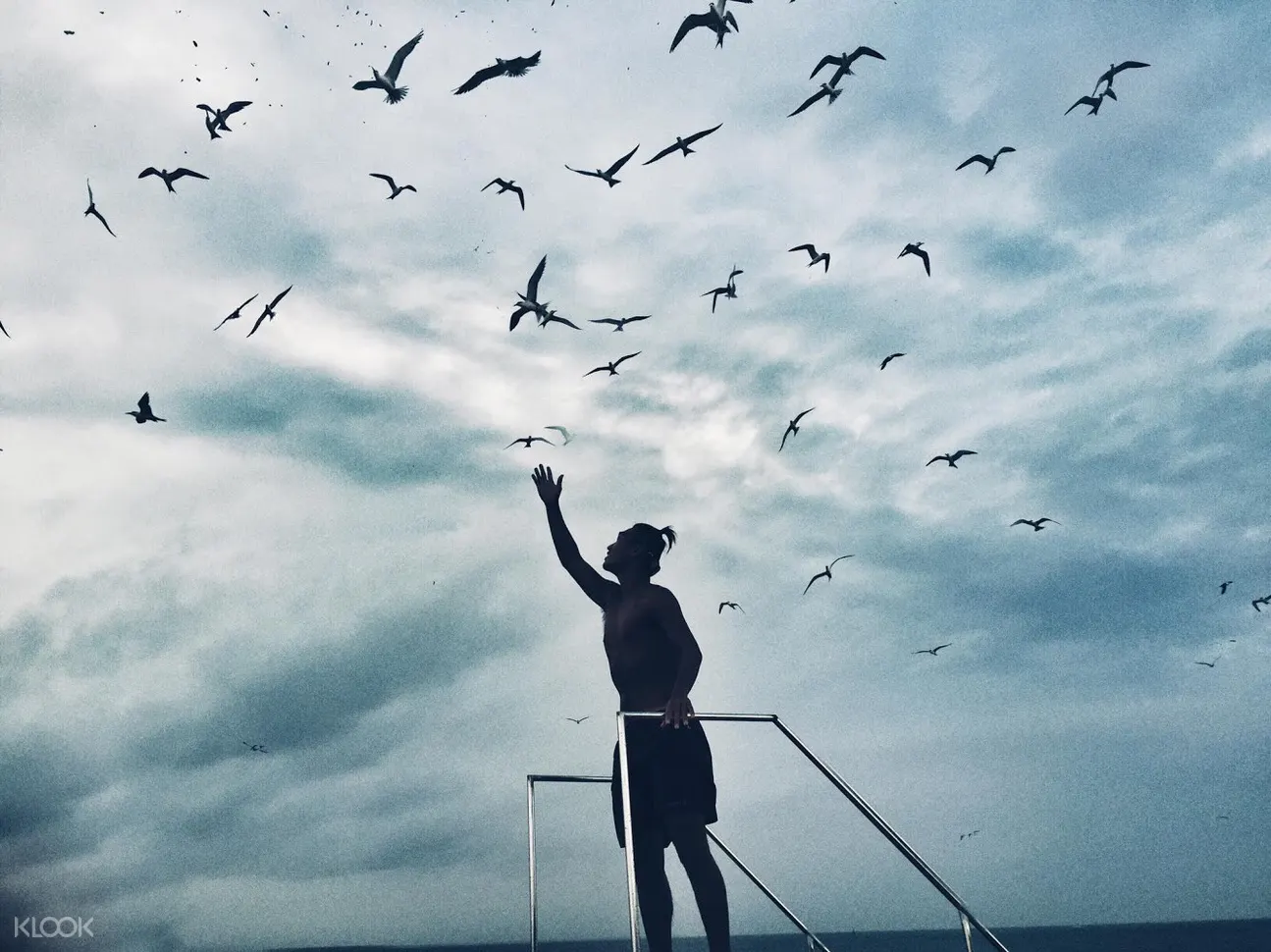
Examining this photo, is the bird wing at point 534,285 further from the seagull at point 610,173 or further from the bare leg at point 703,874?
the bare leg at point 703,874

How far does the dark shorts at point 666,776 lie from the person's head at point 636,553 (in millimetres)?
1129

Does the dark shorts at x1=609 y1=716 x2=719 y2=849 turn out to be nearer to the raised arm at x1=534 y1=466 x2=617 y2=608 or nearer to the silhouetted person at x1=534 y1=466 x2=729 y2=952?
the silhouetted person at x1=534 y1=466 x2=729 y2=952

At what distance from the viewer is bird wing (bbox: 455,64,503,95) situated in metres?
11.6

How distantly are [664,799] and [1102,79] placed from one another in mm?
14126

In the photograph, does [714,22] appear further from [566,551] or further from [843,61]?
[566,551]

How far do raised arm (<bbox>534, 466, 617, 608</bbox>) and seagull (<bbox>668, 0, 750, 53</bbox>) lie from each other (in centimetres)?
616

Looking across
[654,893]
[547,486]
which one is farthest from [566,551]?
[654,893]

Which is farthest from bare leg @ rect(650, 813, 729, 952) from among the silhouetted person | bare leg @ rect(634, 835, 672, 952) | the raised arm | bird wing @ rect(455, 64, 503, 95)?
bird wing @ rect(455, 64, 503, 95)

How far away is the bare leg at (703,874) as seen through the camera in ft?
20.1

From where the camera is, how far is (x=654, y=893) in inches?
250

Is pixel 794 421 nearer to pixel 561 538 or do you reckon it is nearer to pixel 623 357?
pixel 623 357

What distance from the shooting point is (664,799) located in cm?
634

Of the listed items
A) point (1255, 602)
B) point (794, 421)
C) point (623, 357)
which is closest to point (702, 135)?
point (623, 357)

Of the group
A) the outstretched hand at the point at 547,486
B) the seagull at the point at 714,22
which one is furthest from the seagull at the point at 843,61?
the outstretched hand at the point at 547,486
